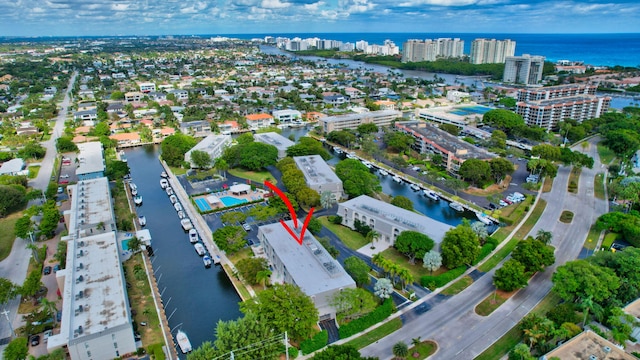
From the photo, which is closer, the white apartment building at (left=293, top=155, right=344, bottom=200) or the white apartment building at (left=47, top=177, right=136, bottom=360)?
the white apartment building at (left=47, top=177, right=136, bottom=360)

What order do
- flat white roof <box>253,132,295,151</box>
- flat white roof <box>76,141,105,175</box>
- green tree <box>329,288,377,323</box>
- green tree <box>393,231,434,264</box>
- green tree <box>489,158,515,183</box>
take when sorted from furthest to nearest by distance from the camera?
flat white roof <box>253,132,295,151</box> < flat white roof <box>76,141,105,175</box> < green tree <box>489,158,515,183</box> < green tree <box>393,231,434,264</box> < green tree <box>329,288,377,323</box>

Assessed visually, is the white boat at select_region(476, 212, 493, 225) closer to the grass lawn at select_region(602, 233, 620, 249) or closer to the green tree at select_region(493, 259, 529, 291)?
A: the grass lawn at select_region(602, 233, 620, 249)

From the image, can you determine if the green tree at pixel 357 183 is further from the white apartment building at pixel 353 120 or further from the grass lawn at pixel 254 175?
the white apartment building at pixel 353 120

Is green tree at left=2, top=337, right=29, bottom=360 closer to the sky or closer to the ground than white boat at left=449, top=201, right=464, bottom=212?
closer to the sky

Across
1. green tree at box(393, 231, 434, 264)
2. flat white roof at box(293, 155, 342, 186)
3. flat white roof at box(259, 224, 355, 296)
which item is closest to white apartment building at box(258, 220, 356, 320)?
flat white roof at box(259, 224, 355, 296)

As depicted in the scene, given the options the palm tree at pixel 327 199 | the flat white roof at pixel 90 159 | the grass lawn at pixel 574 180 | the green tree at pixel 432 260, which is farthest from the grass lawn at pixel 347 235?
the flat white roof at pixel 90 159

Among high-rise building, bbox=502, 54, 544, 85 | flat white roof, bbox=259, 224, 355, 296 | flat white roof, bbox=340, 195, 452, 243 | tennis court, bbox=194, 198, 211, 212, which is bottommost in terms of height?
tennis court, bbox=194, 198, 211, 212

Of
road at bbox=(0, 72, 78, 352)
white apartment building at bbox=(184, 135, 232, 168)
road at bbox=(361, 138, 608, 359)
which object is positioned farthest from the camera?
white apartment building at bbox=(184, 135, 232, 168)

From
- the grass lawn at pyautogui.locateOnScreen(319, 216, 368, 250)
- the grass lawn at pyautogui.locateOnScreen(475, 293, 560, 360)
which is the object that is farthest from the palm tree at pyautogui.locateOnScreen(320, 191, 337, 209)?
the grass lawn at pyautogui.locateOnScreen(475, 293, 560, 360)
